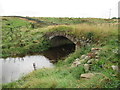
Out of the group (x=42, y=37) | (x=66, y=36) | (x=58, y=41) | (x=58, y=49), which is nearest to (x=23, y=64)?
(x=66, y=36)

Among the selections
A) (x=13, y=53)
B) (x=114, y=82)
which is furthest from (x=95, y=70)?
(x=13, y=53)

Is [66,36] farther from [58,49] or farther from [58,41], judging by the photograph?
[58,41]

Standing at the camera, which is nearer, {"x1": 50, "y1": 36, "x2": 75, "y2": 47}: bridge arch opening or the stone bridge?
the stone bridge

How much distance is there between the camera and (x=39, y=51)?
17.1 metres

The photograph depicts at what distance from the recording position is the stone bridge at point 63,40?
1257cm

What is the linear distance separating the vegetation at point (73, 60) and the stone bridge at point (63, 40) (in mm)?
329

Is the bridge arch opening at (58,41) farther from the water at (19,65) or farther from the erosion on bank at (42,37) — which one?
the water at (19,65)

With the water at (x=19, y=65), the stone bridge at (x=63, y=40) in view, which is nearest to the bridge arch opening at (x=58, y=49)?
the stone bridge at (x=63, y=40)

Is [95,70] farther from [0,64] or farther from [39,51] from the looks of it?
[39,51]

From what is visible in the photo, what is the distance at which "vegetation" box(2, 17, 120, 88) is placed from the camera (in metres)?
5.42

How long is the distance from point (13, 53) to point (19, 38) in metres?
4.43

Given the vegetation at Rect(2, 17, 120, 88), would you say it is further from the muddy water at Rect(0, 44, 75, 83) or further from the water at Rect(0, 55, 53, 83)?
the water at Rect(0, 55, 53, 83)

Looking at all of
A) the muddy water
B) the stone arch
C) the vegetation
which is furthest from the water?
the stone arch

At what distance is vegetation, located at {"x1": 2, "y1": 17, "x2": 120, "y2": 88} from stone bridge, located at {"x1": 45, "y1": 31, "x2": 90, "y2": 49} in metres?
0.33
